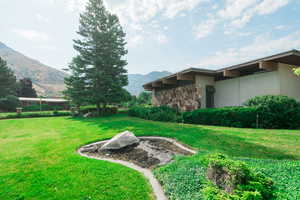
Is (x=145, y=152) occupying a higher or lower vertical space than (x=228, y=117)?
lower

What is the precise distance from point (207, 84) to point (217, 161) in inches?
386

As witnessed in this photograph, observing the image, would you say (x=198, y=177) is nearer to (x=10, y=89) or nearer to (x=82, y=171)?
(x=82, y=171)

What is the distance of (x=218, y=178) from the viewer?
6.26 ft

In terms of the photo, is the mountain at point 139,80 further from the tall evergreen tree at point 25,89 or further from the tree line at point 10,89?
the tree line at point 10,89

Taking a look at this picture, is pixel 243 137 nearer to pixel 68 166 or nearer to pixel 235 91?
pixel 68 166

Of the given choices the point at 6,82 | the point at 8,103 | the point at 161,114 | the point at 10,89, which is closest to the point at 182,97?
the point at 161,114

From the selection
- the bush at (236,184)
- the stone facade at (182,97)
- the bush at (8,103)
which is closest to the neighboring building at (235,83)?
the stone facade at (182,97)

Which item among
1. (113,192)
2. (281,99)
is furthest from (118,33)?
(113,192)

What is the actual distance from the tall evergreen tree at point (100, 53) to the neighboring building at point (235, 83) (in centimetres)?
592

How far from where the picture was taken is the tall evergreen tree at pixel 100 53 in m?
14.6

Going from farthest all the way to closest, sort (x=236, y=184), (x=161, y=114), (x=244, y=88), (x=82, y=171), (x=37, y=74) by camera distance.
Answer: (x=37, y=74), (x=161, y=114), (x=244, y=88), (x=82, y=171), (x=236, y=184)

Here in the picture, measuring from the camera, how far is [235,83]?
9.71 meters

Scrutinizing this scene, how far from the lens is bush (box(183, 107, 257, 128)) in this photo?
21.4 feet

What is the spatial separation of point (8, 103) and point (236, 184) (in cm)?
3134
